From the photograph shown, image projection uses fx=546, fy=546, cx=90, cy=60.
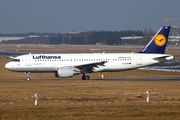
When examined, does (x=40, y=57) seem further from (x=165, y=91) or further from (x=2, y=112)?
(x=2, y=112)

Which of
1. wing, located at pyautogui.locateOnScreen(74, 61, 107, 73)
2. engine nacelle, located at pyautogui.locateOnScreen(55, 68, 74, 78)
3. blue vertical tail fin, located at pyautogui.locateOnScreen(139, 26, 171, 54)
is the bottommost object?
engine nacelle, located at pyautogui.locateOnScreen(55, 68, 74, 78)

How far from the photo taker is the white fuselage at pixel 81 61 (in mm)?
57281

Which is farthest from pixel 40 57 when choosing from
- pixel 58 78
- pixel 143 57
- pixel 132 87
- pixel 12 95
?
pixel 12 95

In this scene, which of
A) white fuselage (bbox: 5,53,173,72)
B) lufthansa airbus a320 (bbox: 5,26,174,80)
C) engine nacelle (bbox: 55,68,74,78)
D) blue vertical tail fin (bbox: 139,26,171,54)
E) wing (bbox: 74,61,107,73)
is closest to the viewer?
engine nacelle (bbox: 55,68,74,78)

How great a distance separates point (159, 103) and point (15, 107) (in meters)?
8.64

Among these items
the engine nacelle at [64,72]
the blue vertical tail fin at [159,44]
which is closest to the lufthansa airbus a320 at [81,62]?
the engine nacelle at [64,72]

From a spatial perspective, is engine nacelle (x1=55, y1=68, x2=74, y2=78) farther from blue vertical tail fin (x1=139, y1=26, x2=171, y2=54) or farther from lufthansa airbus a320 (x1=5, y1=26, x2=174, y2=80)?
blue vertical tail fin (x1=139, y1=26, x2=171, y2=54)

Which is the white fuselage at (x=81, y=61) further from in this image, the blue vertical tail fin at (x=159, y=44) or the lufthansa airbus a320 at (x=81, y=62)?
the blue vertical tail fin at (x=159, y=44)

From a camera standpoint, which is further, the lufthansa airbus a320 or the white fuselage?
the white fuselage

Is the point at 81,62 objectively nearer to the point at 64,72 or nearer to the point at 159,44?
the point at 64,72

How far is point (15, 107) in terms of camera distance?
30922 mm

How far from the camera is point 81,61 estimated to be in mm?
57781

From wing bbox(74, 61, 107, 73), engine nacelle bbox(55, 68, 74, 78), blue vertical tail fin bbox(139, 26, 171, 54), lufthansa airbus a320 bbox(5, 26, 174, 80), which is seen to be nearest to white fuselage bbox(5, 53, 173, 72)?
lufthansa airbus a320 bbox(5, 26, 174, 80)

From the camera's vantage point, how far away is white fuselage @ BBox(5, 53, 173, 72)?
188 feet
